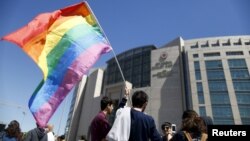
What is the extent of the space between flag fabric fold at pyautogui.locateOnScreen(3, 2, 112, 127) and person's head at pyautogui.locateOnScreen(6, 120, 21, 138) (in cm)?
93

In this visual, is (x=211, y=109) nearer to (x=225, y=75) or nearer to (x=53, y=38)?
(x=225, y=75)

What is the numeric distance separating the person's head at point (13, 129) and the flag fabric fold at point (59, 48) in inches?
36.6

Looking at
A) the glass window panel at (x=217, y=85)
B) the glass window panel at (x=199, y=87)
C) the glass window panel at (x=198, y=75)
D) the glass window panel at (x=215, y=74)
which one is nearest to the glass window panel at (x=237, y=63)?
the glass window panel at (x=215, y=74)

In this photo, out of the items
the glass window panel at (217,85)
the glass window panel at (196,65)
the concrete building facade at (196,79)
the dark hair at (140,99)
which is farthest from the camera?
the glass window panel at (196,65)

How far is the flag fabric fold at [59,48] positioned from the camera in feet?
15.8

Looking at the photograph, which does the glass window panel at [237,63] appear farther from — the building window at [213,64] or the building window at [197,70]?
the building window at [197,70]

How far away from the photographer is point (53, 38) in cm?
573

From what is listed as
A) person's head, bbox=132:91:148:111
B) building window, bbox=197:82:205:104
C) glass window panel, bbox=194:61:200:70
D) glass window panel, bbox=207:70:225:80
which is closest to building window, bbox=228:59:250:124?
glass window panel, bbox=207:70:225:80

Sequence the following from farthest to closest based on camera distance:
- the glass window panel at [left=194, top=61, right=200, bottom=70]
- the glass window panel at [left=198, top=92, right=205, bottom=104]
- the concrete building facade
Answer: the glass window panel at [left=194, top=61, right=200, bottom=70]
the glass window panel at [left=198, top=92, right=205, bottom=104]
the concrete building facade

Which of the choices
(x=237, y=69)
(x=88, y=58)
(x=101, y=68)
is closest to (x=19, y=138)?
(x=88, y=58)

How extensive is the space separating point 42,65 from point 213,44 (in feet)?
168

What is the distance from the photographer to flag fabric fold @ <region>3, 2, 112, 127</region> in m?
4.80

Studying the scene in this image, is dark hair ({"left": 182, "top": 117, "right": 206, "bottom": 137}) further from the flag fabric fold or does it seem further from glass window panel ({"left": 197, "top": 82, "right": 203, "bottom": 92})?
glass window panel ({"left": 197, "top": 82, "right": 203, "bottom": 92})

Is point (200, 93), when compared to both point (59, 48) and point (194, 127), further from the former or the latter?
point (194, 127)
